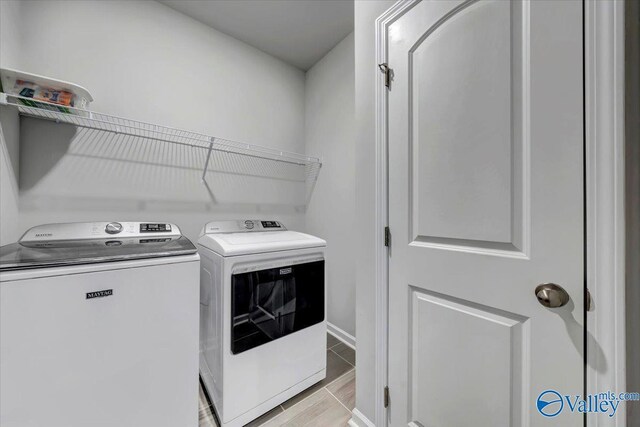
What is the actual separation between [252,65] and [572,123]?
8.03ft

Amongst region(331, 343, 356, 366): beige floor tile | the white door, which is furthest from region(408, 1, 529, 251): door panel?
region(331, 343, 356, 366): beige floor tile

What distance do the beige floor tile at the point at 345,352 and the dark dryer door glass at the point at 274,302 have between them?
0.61m

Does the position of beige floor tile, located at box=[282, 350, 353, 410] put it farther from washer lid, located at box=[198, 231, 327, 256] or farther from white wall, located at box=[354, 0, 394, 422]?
washer lid, located at box=[198, 231, 327, 256]

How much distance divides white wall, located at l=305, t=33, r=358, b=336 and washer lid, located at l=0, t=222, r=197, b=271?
4.35 feet

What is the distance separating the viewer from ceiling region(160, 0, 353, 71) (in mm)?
1854

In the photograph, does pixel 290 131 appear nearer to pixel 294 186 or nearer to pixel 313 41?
pixel 294 186

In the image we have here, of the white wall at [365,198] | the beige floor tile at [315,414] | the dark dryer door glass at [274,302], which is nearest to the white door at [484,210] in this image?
the white wall at [365,198]

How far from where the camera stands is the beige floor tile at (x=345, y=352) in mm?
1990

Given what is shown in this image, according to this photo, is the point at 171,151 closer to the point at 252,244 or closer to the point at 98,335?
the point at 252,244

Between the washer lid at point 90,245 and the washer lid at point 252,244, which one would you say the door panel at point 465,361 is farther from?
the washer lid at point 90,245

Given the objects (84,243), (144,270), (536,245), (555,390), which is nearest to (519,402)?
(555,390)

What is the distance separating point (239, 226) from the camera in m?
1.90

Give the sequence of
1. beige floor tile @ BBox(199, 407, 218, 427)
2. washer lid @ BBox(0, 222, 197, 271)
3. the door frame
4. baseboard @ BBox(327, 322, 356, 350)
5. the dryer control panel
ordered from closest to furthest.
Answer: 1. the door frame
2. washer lid @ BBox(0, 222, 197, 271)
3. beige floor tile @ BBox(199, 407, 218, 427)
4. the dryer control panel
5. baseboard @ BBox(327, 322, 356, 350)

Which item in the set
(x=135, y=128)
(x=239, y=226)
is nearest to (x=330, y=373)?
(x=239, y=226)
